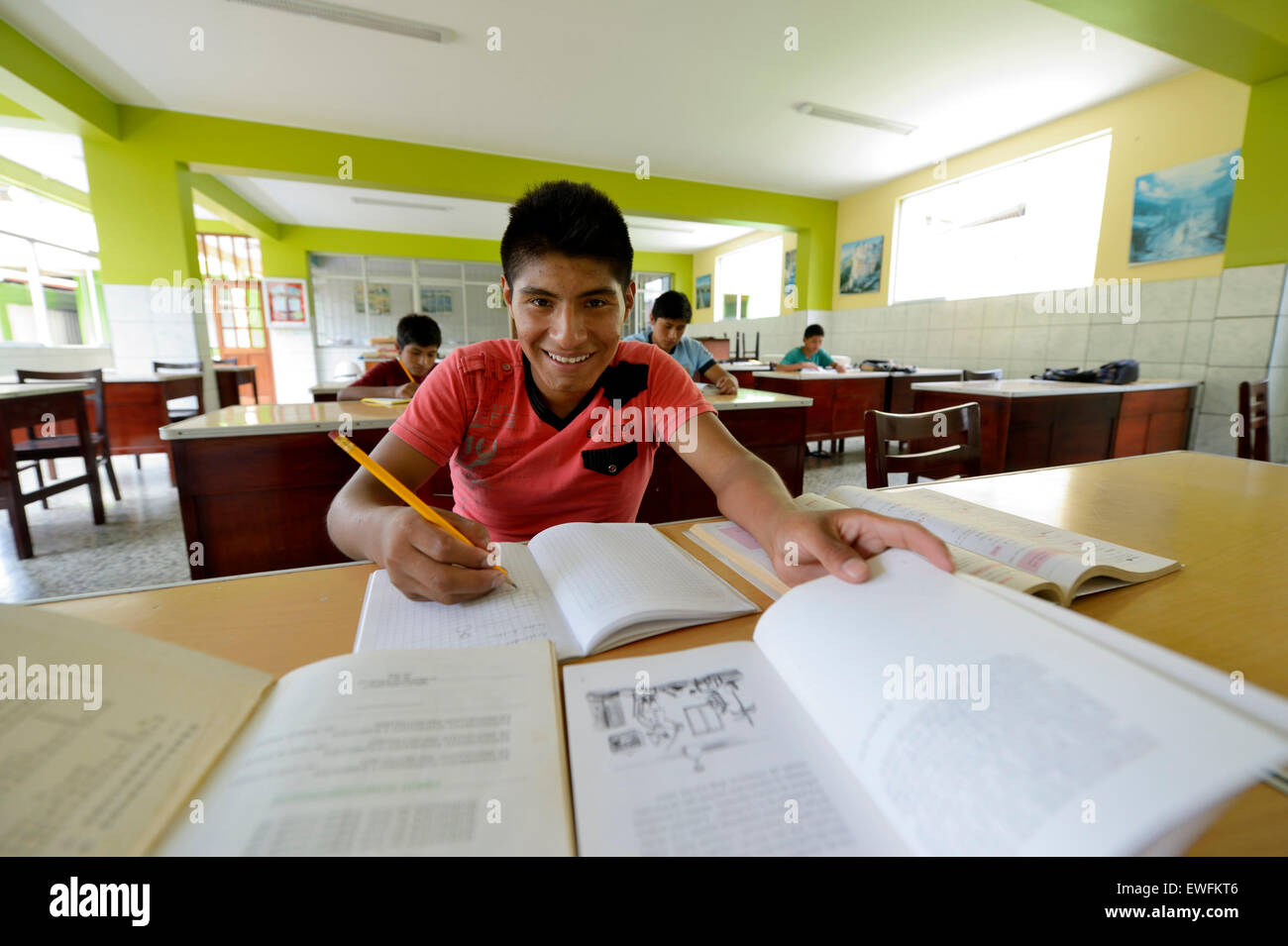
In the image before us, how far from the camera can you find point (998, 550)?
760mm

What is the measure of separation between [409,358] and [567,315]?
100 inches

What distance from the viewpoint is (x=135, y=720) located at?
16.1 inches

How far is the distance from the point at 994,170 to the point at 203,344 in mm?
7689

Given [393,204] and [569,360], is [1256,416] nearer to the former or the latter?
[569,360]

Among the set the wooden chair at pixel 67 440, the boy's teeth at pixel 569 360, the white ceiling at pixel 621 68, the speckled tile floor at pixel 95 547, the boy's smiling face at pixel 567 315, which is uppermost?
the white ceiling at pixel 621 68

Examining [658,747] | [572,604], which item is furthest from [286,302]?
[658,747]

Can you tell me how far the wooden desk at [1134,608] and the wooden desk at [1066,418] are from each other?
73.3 inches

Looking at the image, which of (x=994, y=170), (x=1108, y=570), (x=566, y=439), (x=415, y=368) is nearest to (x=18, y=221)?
(x=415, y=368)

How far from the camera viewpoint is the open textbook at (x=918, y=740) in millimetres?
316

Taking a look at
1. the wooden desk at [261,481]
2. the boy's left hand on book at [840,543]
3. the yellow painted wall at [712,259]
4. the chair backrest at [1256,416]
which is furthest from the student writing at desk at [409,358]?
the yellow painted wall at [712,259]

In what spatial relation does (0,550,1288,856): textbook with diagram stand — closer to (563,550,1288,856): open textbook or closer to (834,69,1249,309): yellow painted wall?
(563,550,1288,856): open textbook

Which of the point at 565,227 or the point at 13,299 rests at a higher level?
the point at 13,299

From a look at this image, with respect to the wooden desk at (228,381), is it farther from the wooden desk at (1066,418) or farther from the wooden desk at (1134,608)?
the wooden desk at (1066,418)

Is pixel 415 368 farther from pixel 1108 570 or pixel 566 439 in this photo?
pixel 1108 570
